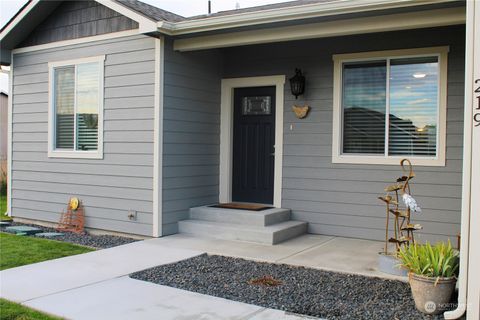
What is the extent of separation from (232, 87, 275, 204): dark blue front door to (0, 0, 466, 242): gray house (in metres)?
0.02

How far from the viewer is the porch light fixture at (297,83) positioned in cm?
700

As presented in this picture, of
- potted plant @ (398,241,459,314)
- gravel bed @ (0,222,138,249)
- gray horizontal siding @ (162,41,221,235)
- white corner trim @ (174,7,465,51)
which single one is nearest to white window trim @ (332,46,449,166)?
white corner trim @ (174,7,465,51)

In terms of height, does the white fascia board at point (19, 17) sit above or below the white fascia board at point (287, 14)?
above

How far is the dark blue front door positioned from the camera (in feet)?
24.7

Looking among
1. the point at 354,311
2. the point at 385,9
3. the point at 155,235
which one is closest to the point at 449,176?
the point at 385,9

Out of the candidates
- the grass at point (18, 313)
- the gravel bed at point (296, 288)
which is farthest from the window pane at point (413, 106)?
the grass at point (18, 313)

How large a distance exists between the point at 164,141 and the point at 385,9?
130 inches

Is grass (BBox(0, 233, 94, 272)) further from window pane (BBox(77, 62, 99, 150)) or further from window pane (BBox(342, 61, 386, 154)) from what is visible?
window pane (BBox(342, 61, 386, 154))

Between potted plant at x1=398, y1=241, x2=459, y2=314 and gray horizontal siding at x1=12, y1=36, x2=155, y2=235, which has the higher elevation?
gray horizontal siding at x1=12, y1=36, x2=155, y2=235

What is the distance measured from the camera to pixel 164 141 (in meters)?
6.75

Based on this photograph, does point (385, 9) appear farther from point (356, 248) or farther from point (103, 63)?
point (103, 63)

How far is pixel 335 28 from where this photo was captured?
5.82 meters

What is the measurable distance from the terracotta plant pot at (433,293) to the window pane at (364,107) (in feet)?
9.75

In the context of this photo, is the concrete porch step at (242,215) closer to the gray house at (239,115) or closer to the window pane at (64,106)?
the gray house at (239,115)
